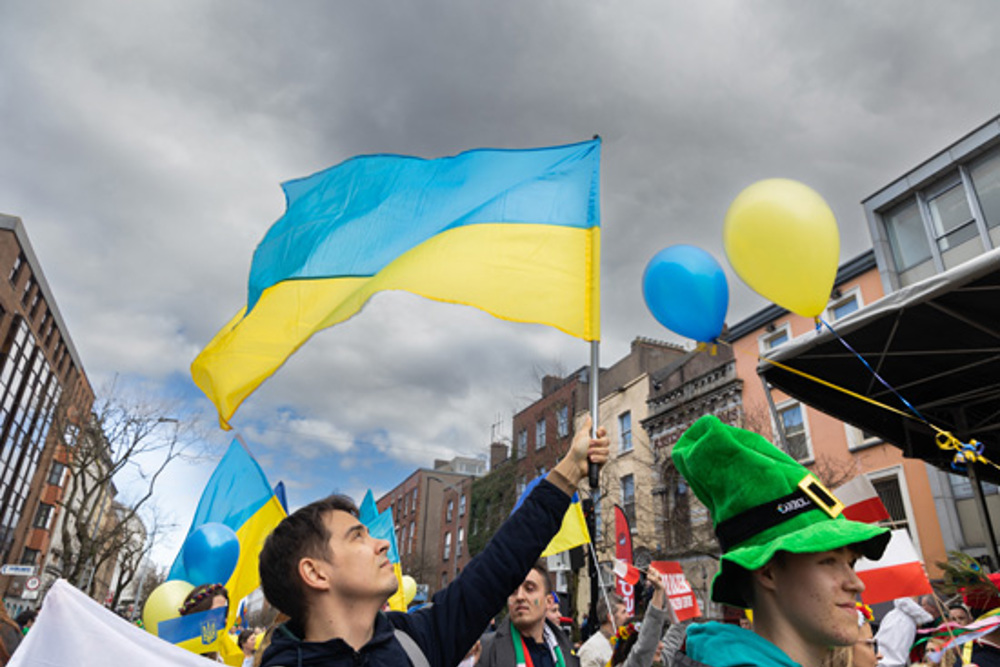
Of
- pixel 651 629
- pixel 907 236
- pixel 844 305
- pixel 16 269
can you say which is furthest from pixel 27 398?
pixel 651 629

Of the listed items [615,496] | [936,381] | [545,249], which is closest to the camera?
[545,249]

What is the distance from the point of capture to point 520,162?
4559 millimetres

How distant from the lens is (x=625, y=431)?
95.2ft

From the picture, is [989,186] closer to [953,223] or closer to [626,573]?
[953,223]

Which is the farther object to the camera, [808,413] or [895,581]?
[808,413]

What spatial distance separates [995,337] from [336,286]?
23.0 feet

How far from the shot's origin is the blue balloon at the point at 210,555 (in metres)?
6.30

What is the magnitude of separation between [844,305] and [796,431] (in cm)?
401

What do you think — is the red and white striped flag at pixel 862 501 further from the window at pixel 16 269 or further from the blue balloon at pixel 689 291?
the window at pixel 16 269

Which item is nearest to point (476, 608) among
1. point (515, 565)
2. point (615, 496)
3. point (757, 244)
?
point (515, 565)

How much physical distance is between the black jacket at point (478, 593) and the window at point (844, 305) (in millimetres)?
18944

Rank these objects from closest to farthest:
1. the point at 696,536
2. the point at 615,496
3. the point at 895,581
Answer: the point at 895,581
the point at 696,536
the point at 615,496

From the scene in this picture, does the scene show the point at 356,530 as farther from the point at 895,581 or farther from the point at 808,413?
the point at 808,413

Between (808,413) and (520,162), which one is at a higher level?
(808,413)
